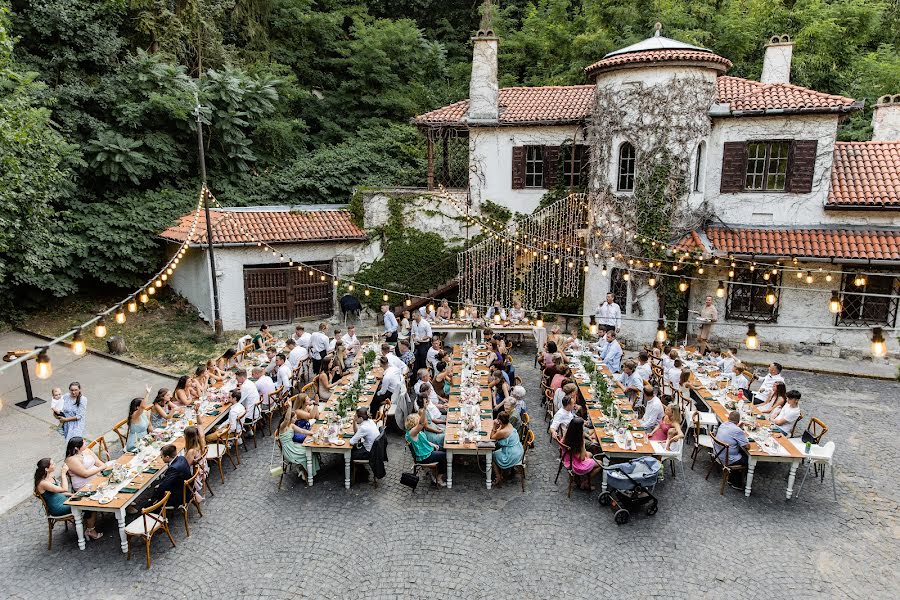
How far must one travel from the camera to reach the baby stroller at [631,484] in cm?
969

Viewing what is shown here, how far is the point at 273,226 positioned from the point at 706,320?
14.8 metres

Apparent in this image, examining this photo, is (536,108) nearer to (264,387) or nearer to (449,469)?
(264,387)

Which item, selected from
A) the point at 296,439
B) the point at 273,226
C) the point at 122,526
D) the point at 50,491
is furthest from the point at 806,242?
the point at 50,491

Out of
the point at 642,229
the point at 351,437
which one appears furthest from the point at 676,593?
the point at 642,229

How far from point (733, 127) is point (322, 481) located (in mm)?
16231

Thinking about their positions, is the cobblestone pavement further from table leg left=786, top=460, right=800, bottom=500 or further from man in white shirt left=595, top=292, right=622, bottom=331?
man in white shirt left=595, top=292, right=622, bottom=331

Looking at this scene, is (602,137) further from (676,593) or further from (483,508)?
(676,593)

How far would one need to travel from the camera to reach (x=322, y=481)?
437 inches

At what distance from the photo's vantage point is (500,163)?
21.5 meters

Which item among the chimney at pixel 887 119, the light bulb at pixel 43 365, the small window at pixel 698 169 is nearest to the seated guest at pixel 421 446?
the light bulb at pixel 43 365

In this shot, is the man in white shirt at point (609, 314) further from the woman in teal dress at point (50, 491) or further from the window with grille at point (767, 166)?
the woman in teal dress at point (50, 491)

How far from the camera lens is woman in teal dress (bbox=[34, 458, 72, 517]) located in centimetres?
880

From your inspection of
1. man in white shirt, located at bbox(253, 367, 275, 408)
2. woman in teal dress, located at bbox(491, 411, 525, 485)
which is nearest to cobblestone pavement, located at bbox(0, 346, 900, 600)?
woman in teal dress, located at bbox(491, 411, 525, 485)

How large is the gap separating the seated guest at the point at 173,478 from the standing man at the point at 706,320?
45.5 ft
